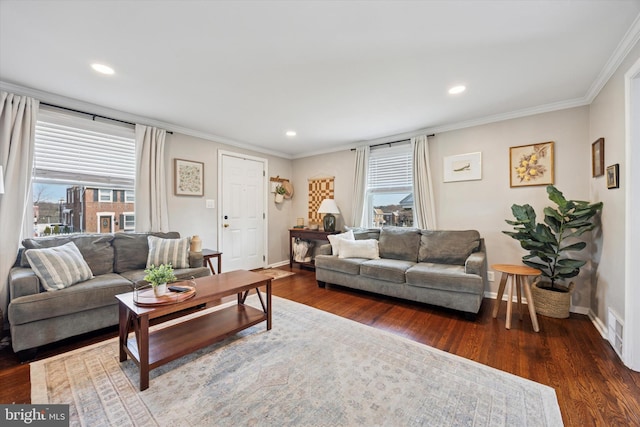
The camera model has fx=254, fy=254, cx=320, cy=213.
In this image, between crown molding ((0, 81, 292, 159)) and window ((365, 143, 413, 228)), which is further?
window ((365, 143, 413, 228))

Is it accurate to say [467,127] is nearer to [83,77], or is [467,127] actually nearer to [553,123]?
[553,123]

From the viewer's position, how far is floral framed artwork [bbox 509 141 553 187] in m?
2.99

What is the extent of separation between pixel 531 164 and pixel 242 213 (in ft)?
14.2

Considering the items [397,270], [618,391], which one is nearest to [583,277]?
[618,391]

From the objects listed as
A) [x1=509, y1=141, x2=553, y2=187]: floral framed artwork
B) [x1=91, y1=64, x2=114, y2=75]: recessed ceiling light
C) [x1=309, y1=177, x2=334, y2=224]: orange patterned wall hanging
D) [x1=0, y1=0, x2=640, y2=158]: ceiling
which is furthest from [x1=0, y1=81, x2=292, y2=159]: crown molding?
[x1=509, y1=141, x2=553, y2=187]: floral framed artwork

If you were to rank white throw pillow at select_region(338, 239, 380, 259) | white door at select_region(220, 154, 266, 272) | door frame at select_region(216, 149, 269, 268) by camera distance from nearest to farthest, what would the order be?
white throw pillow at select_region(338, 239, 380, 259)
door frame at select_region(216, 149, 269, 268)
white door at select_region(220, 154, 266, 272)

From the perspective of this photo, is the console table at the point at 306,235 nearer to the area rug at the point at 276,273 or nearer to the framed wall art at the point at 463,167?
the area rug at the point at 276,273

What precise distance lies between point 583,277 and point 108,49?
16.3ft

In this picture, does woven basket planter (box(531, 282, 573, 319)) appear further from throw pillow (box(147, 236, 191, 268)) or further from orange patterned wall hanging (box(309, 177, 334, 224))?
throw pillow (box(147, 236, 191, 268))

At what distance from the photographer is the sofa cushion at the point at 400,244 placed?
3584mm

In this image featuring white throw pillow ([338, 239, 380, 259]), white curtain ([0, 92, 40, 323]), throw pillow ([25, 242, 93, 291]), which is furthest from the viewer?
white throw pillow ([338, 239, 380, 259])

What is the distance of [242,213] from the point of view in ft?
15.3

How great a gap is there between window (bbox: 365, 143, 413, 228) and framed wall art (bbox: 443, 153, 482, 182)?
55 cm

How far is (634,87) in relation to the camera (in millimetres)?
1824
